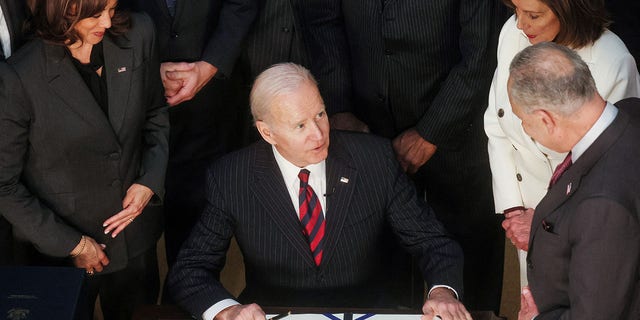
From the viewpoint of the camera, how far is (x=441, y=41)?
11.7 feet

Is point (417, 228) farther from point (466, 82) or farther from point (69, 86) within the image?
point (69, 86)

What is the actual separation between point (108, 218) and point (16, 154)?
17.1 inches

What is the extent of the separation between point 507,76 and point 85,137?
1391 millimetres

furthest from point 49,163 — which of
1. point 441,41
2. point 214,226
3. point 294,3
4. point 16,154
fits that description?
point 441,41

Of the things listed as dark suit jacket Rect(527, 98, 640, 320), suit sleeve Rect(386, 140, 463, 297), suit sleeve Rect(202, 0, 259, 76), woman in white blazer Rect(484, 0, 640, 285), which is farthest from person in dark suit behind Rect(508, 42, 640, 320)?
suit sleeve Rect(202, 0, 259, 76)

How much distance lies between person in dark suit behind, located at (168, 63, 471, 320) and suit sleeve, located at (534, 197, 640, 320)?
0.76 metres

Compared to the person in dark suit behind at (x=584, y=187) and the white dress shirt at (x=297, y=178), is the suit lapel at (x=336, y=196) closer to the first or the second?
the white dress shirt at (x=297, y=178)

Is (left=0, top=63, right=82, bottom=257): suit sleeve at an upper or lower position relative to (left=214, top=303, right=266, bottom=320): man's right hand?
upper

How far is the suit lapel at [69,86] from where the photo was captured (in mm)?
3051

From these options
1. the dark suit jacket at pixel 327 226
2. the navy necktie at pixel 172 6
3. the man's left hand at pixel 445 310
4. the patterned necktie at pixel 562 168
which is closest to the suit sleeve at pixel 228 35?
the navy necktie at pixel 172 6

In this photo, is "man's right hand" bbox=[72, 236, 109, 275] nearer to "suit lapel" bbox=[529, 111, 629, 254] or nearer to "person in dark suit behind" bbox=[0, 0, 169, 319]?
"person in dark suit behind" bbox=[0, 0, 169, 319]

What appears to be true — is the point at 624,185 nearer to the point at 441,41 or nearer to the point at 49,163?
the point at 441,41

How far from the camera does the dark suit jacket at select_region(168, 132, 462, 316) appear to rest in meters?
3.23

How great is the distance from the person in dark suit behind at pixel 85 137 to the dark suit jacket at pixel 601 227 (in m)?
1.46
